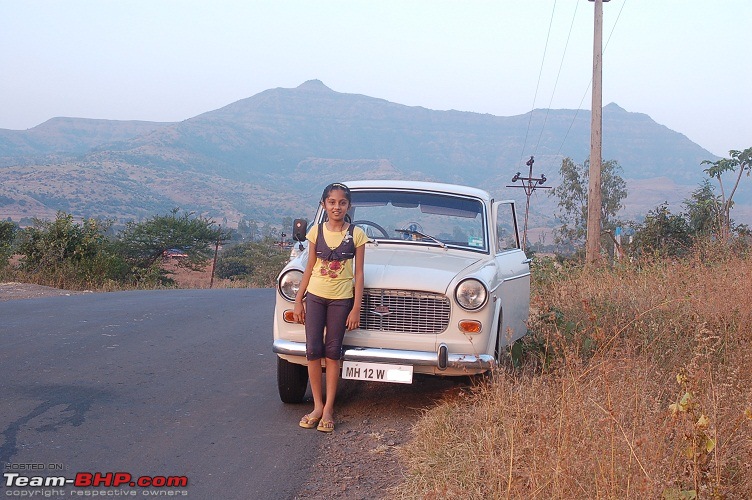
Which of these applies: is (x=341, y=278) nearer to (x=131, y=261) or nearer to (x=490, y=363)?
(x=490, y=363)

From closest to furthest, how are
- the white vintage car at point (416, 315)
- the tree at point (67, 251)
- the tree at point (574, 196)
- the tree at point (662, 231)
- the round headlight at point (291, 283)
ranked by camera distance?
the white vintage car at point (416, 315)
the round headlight at point (291, 283)
the tree at point (662, 231)
the tree at point (67, 251)
the tree at point (574, 196)

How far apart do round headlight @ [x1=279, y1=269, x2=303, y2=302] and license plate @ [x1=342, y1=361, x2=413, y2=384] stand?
0.69 metres

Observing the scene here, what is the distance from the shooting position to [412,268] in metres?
6.59

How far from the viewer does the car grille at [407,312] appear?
20.7ft

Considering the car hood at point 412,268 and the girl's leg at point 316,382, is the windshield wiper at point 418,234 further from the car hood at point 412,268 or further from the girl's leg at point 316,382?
the girl's leg at point 316,382

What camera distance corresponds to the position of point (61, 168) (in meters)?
139

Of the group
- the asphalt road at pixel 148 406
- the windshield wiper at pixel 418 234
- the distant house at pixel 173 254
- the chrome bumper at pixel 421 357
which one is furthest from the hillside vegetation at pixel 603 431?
the distant house at pixel 173 254

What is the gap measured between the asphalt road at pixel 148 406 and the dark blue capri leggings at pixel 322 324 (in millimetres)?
616

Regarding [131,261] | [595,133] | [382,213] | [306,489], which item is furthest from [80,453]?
[131,261]

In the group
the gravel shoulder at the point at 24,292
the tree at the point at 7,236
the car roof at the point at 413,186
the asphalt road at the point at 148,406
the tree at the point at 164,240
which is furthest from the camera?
the tree at the point at 164,240

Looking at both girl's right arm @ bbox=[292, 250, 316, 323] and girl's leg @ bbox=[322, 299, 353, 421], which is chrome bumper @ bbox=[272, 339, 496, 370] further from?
girl's right arm @ bbox=[292, 250, 316, 323]

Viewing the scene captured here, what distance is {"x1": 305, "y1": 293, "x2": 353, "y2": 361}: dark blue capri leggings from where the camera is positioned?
6.16 m

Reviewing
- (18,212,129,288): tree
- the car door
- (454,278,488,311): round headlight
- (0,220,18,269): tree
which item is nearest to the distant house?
(0,220,18,269): tree

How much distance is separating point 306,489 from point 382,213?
346 cm
